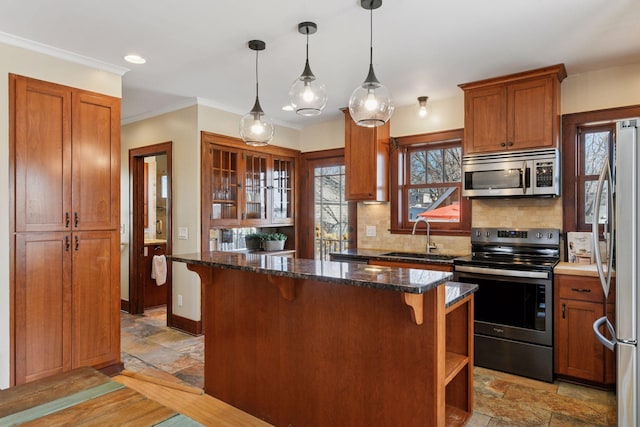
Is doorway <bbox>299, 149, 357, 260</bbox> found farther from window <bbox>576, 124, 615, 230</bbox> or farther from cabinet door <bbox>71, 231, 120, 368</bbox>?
cabinet door <bbox>71, 231, 120, 368</bbox>

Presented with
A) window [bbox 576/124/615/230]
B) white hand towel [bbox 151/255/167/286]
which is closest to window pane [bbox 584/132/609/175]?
window [bbox 576/124/615/230]

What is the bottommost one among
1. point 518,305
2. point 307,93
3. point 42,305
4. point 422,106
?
point 518,305

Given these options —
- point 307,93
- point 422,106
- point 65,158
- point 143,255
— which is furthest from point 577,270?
point 143,255

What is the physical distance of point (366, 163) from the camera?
4.38m

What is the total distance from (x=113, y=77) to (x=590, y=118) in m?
4.12

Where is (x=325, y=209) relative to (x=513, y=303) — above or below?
above

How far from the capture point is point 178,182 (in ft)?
14.6

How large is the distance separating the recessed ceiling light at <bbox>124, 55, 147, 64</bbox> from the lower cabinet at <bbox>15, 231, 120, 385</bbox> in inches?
55.7

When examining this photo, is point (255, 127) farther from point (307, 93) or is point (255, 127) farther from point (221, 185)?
point (221, 185)

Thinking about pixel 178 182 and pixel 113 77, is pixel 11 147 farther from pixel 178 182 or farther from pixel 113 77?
pixel 178 182

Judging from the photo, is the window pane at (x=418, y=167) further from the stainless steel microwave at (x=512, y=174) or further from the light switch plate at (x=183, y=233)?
the light switch plate at (x=183, y=233)

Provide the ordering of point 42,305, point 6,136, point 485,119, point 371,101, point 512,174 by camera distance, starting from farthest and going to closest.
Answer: point 485,119 < point 512,174 < point 42,305 < point 6,136 < point 371,101

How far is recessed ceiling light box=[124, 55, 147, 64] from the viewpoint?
310 centimetres

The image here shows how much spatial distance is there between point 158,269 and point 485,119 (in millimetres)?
4302
